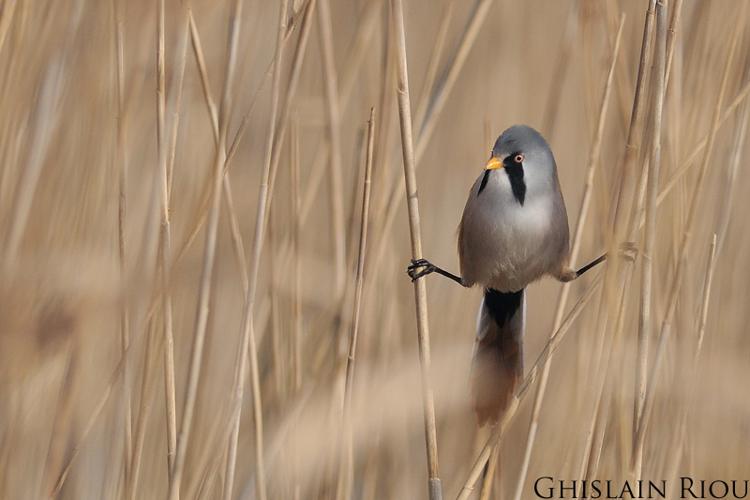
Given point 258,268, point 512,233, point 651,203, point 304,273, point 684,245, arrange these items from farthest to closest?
point 304,273 < point 512,233 < point 684,245 < point 258,268 < point 651,203

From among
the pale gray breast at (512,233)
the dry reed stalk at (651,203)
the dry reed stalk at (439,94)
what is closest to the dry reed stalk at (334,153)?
the dry reed stalk at (439,94)

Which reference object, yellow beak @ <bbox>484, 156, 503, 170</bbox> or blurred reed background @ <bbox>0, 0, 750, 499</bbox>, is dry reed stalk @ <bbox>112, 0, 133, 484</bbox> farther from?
yellow beak @ <bbox>484, 156, 503, 170</bbox>

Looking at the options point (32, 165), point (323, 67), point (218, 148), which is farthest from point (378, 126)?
point (32, 165)

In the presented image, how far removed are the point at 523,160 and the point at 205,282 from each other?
0.57 metres

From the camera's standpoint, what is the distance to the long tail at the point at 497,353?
1.73 m

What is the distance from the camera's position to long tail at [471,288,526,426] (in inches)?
68.0

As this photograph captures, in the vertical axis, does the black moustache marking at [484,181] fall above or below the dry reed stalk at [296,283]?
above

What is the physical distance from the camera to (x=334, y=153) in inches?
71.0

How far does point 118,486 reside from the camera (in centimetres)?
177

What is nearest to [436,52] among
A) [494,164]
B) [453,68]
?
[453,68]

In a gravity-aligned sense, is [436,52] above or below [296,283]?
above

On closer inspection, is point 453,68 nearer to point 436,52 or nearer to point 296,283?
point 436,52

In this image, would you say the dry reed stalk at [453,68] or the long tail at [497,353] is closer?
the dry reed stalk at [453,68]

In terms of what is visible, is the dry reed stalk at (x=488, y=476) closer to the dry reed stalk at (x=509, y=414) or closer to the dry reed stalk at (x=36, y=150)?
the dry reed stalk at (x=509, y=414)
